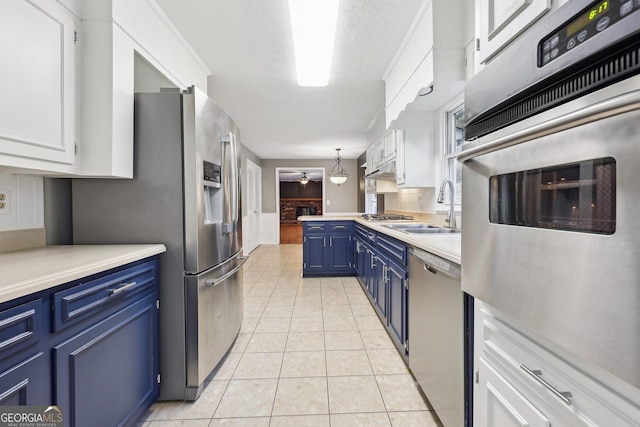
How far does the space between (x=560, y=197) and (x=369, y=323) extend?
2.35 metres

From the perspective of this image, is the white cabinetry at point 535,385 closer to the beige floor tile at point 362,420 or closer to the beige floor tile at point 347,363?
the beige floor tile at point 362,420

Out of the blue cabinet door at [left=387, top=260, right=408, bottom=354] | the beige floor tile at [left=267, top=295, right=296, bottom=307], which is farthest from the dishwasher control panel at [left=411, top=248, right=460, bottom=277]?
the beige floor tile at [left=267, top=295, right=296, bottom=307]

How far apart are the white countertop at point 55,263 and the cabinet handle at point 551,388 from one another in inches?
56.5

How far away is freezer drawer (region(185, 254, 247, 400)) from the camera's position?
165cm

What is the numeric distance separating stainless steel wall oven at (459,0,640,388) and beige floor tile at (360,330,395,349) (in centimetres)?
166

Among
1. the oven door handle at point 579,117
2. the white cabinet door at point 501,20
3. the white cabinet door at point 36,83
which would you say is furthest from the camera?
the white cabinet door at point 36,83

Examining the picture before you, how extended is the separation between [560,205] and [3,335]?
146 centimetres

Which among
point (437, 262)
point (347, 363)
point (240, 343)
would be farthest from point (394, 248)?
point (240, 343)

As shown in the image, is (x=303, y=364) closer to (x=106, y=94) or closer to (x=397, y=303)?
(x=397, y=303)

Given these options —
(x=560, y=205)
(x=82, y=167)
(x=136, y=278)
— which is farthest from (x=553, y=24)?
(x=82, y=167)

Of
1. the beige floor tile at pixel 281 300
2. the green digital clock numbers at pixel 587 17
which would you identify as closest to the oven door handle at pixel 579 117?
the green digital clock numbers at pixel 587 17

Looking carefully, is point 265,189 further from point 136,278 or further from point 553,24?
point 553,24

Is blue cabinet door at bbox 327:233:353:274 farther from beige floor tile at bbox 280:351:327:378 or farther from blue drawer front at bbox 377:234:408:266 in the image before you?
beige floor tile at bbox 280:351:327:378

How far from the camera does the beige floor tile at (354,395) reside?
1.59m
